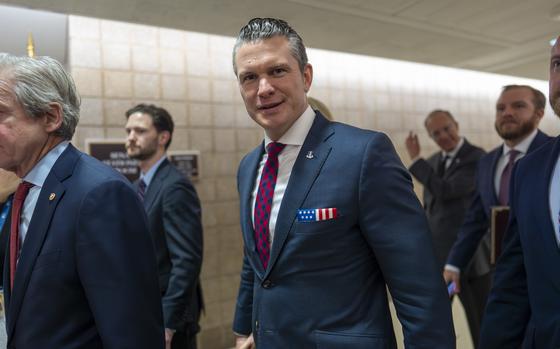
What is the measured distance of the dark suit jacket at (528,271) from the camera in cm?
109

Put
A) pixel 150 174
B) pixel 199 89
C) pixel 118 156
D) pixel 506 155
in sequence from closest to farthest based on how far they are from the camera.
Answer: pixel 150 174, pixel 506 155, pixel 118 156, pixel 199 89

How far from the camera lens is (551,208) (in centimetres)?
111

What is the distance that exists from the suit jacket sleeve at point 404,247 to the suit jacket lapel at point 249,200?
375mm

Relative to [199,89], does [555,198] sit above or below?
below

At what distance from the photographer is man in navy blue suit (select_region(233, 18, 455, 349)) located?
1.09m

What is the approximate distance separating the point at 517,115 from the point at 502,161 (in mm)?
280

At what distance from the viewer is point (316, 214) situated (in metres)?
1.14

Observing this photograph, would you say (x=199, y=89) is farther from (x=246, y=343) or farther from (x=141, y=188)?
(x=246, y=343)

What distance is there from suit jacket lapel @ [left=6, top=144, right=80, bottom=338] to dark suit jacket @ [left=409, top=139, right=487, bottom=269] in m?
2.46

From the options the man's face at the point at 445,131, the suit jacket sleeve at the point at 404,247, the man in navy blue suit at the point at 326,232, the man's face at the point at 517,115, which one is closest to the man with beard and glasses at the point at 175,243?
the man in navy blue suit at the point at 326,232

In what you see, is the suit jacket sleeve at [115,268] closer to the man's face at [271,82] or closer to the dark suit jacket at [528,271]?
the man's face at [271,82]

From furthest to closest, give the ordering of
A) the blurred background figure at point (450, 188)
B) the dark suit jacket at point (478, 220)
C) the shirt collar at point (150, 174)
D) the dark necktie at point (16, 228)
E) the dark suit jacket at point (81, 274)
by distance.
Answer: the blurred background figure at point (450, 188) < the dark suit jacket at point (478, 220) < the shirt collar at point (150, 174) < the dark necktie at point (16, 228) < the dark suit jacket at point (81, 274)

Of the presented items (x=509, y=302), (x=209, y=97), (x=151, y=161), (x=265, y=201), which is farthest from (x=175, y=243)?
(x=209, y=97)

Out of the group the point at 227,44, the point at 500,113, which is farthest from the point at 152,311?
the point at 227,44
